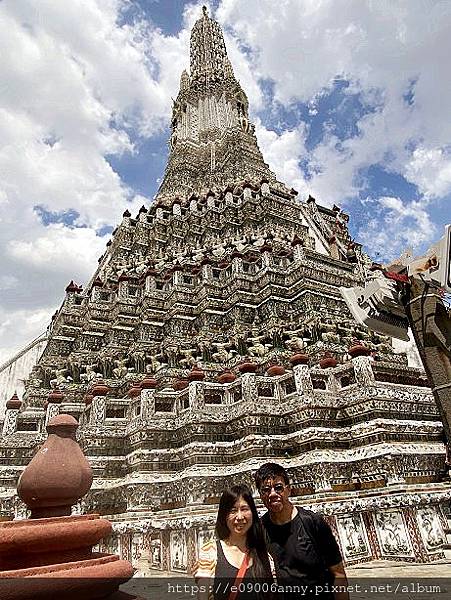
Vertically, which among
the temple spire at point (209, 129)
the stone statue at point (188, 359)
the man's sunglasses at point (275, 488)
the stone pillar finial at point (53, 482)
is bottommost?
the man's sunglasses at point (275, 488)

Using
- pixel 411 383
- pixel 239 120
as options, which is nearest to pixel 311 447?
pixel 411 383

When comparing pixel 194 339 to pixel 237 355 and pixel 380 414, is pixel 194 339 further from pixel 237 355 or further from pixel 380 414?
pixel 380 414

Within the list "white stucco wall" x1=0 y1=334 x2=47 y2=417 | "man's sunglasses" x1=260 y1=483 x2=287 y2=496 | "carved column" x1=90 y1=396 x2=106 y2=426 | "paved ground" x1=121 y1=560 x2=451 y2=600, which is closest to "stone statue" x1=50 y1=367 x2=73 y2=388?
"carved column" x1=90 y1=396 x2=106 y2=426

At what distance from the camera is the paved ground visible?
5630 millimetres

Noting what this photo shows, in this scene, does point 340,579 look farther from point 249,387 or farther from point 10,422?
point 10,422

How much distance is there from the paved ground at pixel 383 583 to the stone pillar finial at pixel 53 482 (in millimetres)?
4495

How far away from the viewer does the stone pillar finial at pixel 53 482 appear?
10.1 ft

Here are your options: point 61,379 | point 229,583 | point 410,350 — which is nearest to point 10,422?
point 61,379

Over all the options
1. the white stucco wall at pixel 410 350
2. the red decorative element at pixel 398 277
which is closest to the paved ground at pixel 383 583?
the red decorative element at pixel 398 277

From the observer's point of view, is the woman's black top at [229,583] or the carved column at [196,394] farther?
the carved column at [196,394]

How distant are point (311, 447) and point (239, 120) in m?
43.2

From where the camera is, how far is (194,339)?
19125 mm

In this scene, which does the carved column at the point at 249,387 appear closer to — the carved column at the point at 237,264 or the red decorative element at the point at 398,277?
the red decorative element at the point at 398,277

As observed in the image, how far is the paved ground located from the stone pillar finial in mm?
4495
